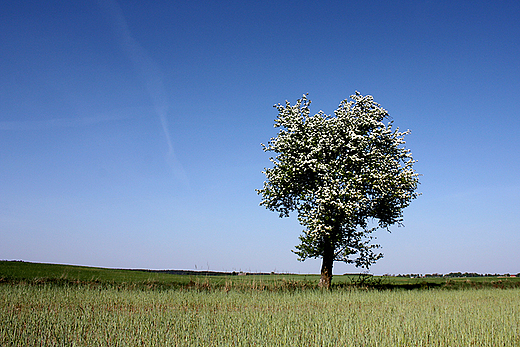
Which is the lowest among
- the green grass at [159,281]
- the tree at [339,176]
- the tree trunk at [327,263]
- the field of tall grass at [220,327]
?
the green grass at [159,281]

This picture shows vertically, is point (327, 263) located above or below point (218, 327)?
above

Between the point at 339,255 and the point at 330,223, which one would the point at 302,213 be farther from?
the point at 339,255

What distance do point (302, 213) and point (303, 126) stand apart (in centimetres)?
698

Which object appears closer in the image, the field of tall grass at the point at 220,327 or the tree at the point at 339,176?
the field of tall grass at the point at 220,327

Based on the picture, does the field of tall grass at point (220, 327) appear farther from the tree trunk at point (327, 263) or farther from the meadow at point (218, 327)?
the tree trunk at point (327, 263)

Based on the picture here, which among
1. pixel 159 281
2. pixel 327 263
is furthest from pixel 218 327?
pixel 327 263

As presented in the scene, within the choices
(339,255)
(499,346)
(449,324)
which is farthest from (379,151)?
(499,346)

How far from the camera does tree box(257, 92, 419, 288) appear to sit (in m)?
28.1

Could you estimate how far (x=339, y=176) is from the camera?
93.5 feet

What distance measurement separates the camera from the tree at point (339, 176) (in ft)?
92.3

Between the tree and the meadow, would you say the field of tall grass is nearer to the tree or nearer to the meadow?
the meadow

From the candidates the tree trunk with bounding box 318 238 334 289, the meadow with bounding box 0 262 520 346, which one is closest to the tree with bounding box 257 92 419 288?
the tree trunk with bounding box 318 238 334 289

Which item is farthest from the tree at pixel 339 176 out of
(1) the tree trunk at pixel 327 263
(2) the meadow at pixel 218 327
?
(2) the meadow at pixel 218 327

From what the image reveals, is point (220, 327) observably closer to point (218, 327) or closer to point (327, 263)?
point (218, 327)
